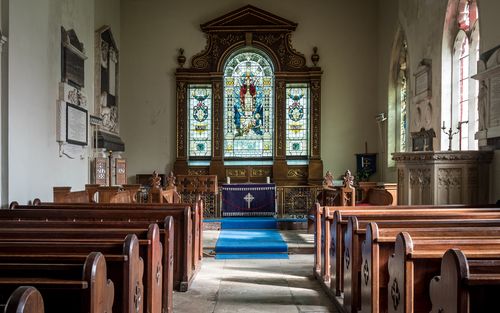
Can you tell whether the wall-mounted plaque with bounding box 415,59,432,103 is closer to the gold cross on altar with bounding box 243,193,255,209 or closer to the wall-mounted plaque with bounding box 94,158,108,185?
the gold cross on altar with bounding box 243,193,255,209

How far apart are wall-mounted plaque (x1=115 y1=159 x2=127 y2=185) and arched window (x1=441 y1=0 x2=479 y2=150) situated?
657 cm

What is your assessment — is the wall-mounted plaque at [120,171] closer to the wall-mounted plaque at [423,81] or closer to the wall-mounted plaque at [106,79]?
the wall-mounted plaque at [106,79]

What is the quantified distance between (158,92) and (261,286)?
778 cm

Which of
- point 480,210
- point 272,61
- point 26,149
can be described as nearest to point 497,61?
point 480,210

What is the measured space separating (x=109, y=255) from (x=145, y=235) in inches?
29.4

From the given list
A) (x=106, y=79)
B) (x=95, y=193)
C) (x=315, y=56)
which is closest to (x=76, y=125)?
(x=95, y=193)

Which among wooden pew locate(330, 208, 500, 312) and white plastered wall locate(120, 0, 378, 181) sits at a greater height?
white plastered wall locate(120, 0, 378, 181)

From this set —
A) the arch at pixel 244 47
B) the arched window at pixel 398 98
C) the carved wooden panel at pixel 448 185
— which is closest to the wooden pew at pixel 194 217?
the carved wooden panel at pixel 448 185

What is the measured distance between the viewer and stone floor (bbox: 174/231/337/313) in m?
3.97

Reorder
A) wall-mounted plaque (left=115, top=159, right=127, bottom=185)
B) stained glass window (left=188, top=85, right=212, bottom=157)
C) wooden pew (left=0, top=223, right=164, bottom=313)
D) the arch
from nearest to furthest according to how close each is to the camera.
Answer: wooden pew (left=0, top=223, right=164, bottom=313)
wall-mounted plaque (left=115, top=159, right=127, bottom=185)
the arch
stained glass window (left=188, top=85, right=212, bottom=157)

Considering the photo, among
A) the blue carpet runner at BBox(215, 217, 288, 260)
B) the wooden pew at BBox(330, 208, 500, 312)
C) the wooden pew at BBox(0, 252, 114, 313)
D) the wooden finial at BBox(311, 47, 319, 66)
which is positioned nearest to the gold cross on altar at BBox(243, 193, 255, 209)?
the blue carpet runner at BBox(215, 217, 288, 260)

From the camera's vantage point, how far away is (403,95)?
9.95 m

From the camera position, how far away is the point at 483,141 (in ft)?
18.9

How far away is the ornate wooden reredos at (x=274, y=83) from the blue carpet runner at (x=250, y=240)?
267 centimetres
